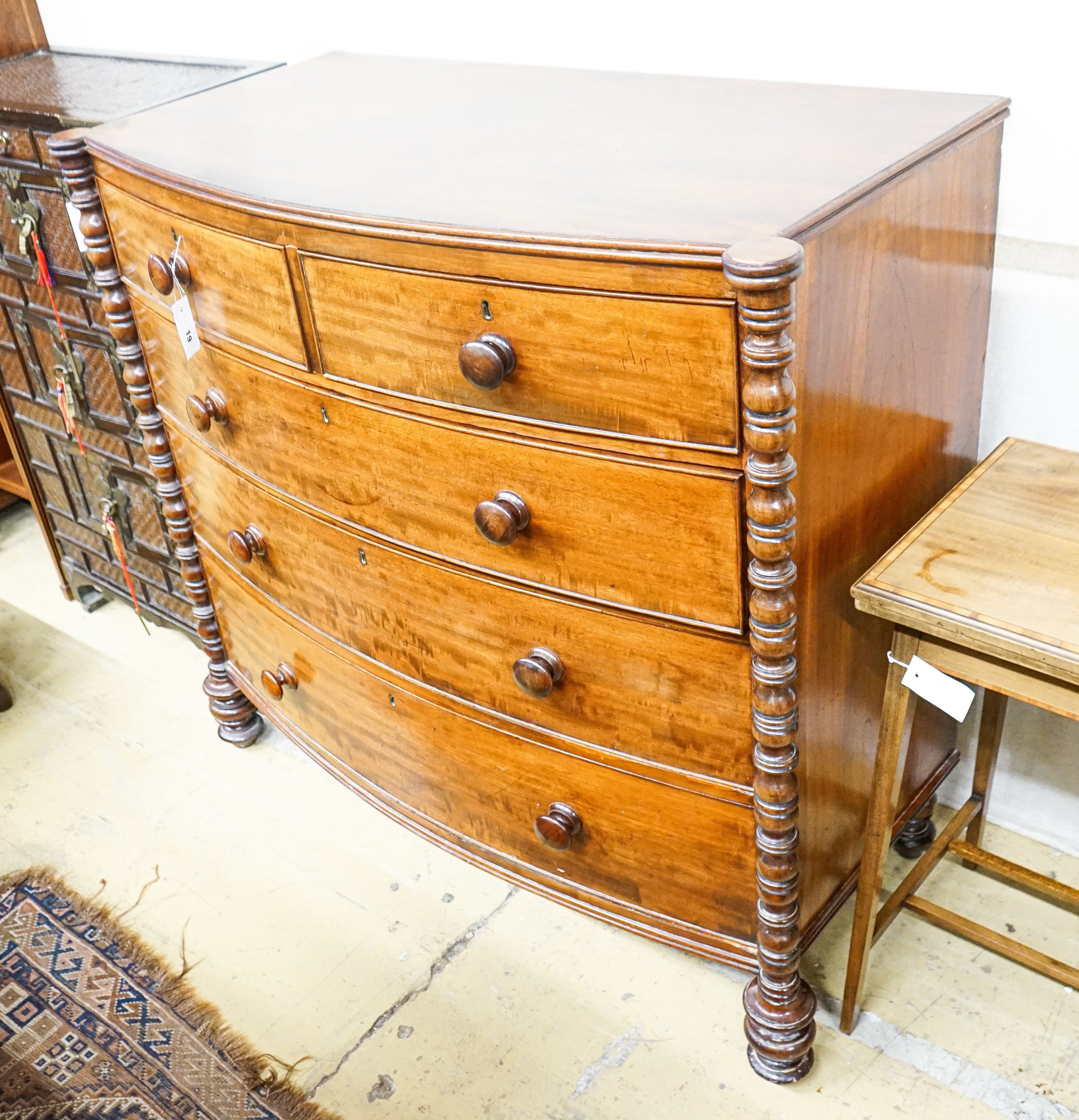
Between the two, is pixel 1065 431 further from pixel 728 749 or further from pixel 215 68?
pixel 215 68

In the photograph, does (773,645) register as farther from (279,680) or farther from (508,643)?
(279,680)

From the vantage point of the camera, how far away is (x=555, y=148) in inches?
58.0

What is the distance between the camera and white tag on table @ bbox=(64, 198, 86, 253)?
6.97 ft

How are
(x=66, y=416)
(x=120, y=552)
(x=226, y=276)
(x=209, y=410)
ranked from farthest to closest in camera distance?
(x=120, y=552) < (x=66, y=416) < (x=209, y=410) < (x=226, y=276)

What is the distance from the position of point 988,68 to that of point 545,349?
79 cm

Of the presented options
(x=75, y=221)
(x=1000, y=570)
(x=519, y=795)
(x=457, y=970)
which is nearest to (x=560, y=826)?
(x=519, y=795)

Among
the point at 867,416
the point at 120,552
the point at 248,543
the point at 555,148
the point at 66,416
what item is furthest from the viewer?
the point at 120,552

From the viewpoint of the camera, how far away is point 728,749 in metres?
1.40

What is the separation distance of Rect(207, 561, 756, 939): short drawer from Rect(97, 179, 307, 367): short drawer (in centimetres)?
56

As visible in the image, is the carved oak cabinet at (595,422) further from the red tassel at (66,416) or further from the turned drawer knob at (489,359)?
the red tassel at (66,416)

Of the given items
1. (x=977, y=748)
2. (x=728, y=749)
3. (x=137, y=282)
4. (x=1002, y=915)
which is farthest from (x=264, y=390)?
(x=1002, y=915)

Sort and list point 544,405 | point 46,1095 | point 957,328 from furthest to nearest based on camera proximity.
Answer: point 46,1095
point 957,328
point 544,405

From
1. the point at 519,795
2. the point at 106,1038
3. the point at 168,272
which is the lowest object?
the point at 106,1038

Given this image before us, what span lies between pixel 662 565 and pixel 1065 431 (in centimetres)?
76
